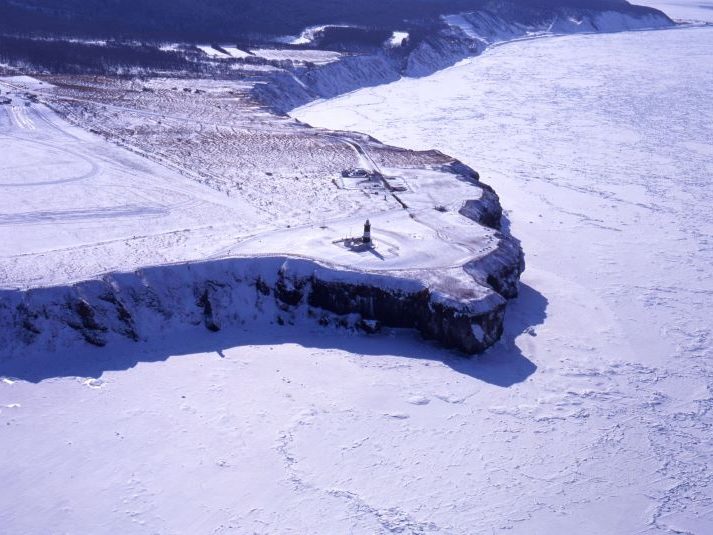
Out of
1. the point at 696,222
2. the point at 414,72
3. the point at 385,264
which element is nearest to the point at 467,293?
the point at 385,264

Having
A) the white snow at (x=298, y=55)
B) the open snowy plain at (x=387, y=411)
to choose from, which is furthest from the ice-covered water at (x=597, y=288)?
the white snow at (x=298, y=55)

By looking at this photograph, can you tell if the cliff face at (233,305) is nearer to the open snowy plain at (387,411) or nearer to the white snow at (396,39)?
the open snowy plain at (387,411)

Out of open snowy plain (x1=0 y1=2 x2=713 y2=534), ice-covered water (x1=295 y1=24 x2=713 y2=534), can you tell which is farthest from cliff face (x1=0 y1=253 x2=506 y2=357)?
ice-covered water (x1=295 y1=24 x2=713 y2=534)

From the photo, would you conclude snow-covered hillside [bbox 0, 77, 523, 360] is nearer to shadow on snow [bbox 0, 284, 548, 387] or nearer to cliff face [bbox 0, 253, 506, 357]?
cliff face [bbox 0, 253, 506, 357]

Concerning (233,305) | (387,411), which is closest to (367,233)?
(233,305)

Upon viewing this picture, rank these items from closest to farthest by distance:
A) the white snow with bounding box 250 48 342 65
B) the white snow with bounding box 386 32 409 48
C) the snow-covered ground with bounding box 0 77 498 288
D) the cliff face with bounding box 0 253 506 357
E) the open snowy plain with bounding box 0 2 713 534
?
1. the open snowy plain with bounding box 0 2 713 534
2. the cliff face with bounding box 0 253 506 357
3. the snow-covered ground with bounding box 0 77 498 288
4. the white snow with bounding box 250 48 342 65
5. the white snow with bounding box 386 32 409 48

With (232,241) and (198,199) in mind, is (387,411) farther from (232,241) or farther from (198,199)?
(198,199)
